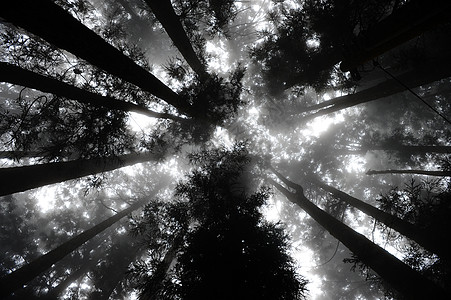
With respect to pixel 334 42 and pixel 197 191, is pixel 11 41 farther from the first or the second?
pixel 334 42

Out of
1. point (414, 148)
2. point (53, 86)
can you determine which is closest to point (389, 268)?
point (414, 148)

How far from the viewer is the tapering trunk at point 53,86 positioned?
596 cm

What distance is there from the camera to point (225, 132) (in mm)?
15172

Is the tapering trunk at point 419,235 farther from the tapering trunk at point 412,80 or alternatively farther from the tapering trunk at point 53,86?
the tapering trunk at point 53,86

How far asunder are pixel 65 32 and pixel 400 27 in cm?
519

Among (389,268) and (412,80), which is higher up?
(412,80)

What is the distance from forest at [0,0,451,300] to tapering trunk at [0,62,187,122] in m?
0.03

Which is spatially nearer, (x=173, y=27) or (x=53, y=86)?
(x=53, y=86)

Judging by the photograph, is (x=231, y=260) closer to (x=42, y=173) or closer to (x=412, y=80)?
(x=42, y=173)

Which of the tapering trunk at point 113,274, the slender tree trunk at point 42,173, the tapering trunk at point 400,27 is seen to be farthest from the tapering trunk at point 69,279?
the tapering trunk at point 400,27

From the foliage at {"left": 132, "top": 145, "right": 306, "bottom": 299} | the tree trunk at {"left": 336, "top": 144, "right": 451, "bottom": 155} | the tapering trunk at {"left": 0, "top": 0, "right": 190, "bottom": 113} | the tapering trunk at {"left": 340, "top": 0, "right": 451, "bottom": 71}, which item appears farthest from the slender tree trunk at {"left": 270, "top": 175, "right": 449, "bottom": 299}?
the tree trunk at {"left": 336, "top": 144, "right": 451, "bottom": 155}

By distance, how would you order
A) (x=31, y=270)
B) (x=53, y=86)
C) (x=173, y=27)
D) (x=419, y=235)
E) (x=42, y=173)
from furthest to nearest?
(x=31, y=270) < (x=173, y=27) < (x=419, y=235) < (x=53, y=86) < (x=42, y=173)

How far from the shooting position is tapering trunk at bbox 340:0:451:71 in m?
2.71

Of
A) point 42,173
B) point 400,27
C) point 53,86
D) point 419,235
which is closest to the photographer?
point 400,27
